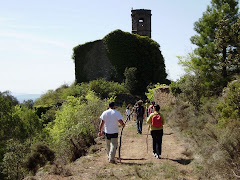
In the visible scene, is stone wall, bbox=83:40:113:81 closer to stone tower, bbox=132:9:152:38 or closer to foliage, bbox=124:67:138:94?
foliage, bbox=124:67:138:94

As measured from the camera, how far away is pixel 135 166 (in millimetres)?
7242

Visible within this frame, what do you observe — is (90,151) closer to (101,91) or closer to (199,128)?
(199,128)

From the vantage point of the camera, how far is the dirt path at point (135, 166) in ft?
22.2

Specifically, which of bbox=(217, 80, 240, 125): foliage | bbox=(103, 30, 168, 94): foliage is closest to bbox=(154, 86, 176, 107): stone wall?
bbox=(217, 80, 240, 125): foliage

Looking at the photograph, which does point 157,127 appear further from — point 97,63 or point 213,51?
point 97,63

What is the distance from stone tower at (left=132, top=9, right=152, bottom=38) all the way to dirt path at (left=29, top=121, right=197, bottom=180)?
4486cm

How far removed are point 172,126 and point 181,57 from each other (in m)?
22.5

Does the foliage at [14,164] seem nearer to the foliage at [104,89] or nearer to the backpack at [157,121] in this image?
the backpack at [157,121]

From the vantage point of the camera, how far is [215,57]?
17859mm

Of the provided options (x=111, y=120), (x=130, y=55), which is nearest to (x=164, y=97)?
(x=111, y=120)

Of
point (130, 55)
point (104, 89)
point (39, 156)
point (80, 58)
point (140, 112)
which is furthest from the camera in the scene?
point (80, 58)

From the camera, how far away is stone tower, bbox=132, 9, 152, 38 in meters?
53.0

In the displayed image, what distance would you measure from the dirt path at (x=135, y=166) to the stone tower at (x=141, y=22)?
44855 millimetres

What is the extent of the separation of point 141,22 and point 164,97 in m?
33.0
